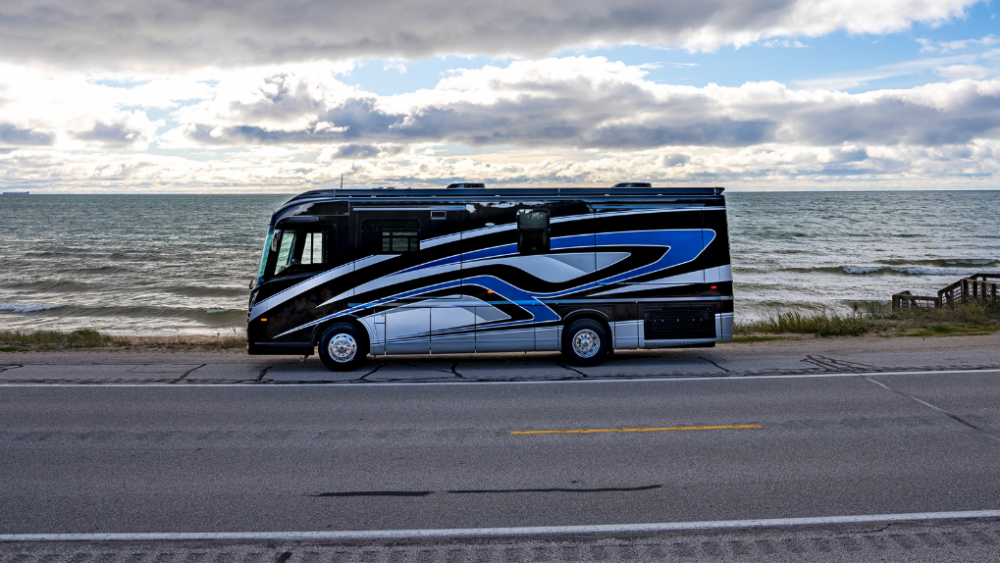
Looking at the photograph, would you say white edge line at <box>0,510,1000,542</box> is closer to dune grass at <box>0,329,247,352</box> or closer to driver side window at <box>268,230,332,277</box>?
driver side window at <box>268,230,332,277</box>

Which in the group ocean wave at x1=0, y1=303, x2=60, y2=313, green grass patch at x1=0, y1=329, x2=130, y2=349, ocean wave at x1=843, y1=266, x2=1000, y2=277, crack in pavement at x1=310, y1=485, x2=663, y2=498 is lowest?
crack in pavement at x1=310, y1=485, x2=663, y2=498

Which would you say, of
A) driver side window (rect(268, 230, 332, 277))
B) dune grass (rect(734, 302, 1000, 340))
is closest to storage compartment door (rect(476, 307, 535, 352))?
driver side window (rect(268, 230, 332, 277))

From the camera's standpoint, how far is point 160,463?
708 cm

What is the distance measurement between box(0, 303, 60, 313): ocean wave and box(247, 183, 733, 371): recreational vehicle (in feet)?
66.9

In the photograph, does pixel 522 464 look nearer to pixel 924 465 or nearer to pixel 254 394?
pixel 924 465

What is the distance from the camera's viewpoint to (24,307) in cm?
2781

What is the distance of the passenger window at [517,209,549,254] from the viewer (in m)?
12.2

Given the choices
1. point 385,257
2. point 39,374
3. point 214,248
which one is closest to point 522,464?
point 385,257

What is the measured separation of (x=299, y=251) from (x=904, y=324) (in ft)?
47.5

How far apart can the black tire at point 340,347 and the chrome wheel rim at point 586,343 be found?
3.78 meters

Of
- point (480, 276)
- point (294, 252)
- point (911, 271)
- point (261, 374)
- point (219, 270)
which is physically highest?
point (219, 270)

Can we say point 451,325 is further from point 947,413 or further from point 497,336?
point 947,413

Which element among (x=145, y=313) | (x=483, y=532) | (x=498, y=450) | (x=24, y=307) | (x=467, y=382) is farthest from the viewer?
(x=24, y=307)

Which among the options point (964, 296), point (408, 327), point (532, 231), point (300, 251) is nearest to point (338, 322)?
point (408, 327)
